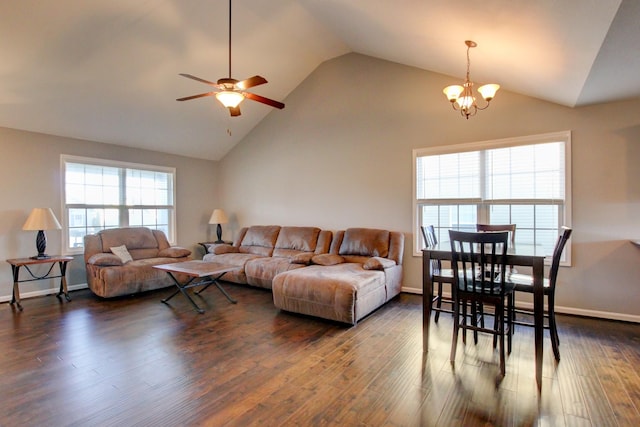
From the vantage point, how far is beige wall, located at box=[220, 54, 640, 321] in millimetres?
3551

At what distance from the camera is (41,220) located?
14.2 feet

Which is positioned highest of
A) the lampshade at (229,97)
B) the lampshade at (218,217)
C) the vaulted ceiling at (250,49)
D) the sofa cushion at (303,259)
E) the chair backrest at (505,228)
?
the vaulted ceiling at (250,49)

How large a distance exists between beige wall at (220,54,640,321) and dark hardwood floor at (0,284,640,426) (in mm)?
757

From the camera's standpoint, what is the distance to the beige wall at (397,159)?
140 inches

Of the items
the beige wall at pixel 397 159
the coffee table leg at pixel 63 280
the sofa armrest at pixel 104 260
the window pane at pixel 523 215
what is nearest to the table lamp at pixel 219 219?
the beige wall at pixel 397 159

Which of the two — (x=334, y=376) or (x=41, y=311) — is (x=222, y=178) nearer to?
(x=41, y=311)

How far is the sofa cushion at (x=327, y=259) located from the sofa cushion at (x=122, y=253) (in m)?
2.83

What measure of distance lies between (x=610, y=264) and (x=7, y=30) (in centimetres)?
664

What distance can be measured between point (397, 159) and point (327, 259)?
1806 millimetres

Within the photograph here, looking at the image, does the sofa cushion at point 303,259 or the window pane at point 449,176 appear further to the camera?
the sofa cushion at point 303,259

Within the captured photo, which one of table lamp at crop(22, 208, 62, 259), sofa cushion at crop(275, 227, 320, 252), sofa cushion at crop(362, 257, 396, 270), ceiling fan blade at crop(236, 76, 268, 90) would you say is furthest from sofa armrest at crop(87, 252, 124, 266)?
sofa cushion at crop(362, 257, 396, 270)

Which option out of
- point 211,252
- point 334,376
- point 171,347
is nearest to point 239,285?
point 211,252

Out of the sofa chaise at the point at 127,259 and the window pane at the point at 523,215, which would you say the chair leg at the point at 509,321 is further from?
the sofa chaise at the point at 127,259

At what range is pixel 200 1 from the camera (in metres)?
3.70
